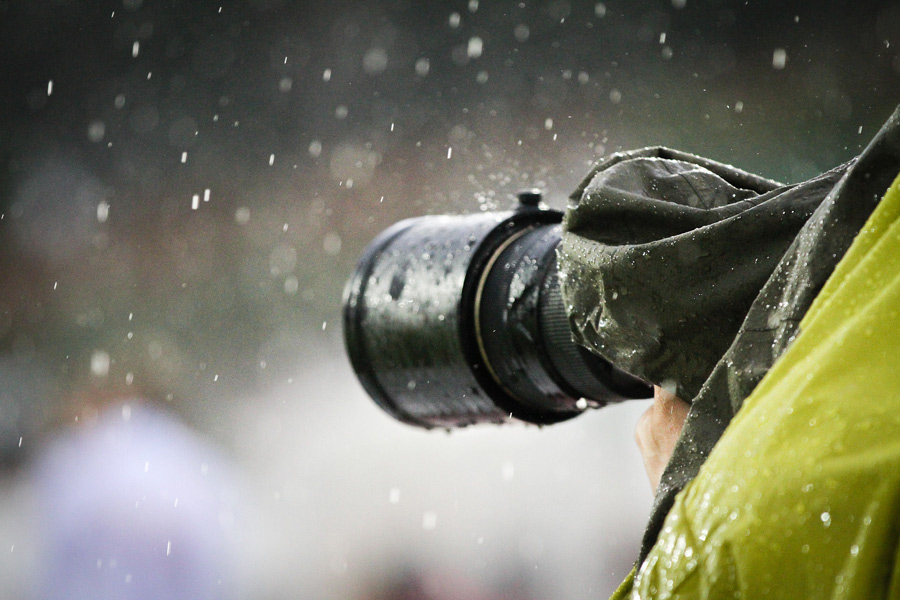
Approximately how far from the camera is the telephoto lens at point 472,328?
0.86 metres

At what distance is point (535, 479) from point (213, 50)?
1.77 meters

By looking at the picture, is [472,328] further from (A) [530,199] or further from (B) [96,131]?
(B) [96,131]

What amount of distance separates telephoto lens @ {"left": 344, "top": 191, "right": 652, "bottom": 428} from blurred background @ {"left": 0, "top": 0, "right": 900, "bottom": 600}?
1628mm

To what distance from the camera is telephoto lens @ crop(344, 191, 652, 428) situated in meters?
0.86

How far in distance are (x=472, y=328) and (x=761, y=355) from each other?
0.53 meters

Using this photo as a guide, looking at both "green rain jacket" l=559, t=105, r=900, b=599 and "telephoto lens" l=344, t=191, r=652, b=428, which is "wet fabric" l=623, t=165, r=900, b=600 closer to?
"green rain jacket" l=559, t=105, r=900, b=599

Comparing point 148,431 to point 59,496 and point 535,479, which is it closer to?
point 59,496

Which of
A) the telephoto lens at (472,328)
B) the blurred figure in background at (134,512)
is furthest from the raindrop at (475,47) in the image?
the telephoto lens at (472,328)

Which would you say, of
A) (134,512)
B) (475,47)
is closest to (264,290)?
(134,512)

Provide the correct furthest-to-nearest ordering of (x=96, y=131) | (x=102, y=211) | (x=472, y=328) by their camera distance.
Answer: (x=102, y=211) → (x=96, y=131) → (x=472, y=328)

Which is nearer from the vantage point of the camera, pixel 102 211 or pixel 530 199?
pixel 530 199

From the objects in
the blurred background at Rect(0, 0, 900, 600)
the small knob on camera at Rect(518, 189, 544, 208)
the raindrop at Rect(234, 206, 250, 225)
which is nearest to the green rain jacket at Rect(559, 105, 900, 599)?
the small knob on camera at Rect(518, 189, 544, 208)

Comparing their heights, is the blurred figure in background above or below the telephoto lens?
below

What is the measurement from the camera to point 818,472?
1.07ft
